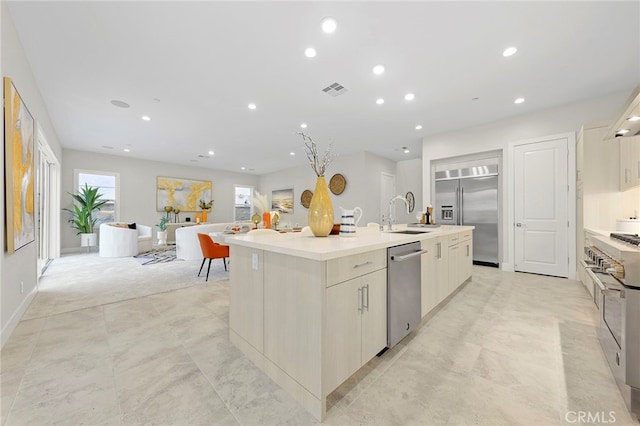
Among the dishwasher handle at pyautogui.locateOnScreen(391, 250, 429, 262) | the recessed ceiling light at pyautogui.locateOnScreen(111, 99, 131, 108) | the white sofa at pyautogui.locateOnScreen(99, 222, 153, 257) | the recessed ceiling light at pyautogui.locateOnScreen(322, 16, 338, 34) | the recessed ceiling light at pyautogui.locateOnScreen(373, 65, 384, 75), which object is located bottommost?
the white sofa at pyautogui.locateOnScreen(99, 222, 153, 257)

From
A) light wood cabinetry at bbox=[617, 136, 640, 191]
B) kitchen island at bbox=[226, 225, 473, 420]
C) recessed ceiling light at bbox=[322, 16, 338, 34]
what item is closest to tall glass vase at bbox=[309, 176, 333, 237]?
kitchen island at bbox=[226, 225, 473, 420]

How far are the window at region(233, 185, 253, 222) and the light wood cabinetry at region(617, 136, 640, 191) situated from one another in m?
10.0

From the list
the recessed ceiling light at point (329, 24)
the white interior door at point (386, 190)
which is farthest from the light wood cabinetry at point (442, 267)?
the white interior door at point (386, 190)

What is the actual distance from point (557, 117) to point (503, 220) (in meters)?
1.87

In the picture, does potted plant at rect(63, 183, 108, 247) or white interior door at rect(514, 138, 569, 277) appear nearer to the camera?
white interior door at rect(514, 138, 569, 277)

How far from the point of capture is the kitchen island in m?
1.25

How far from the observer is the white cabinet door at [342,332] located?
1270 millimetres

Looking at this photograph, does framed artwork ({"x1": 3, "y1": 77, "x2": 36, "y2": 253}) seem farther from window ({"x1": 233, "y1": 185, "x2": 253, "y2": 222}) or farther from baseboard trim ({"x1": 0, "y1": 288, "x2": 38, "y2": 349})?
window ({"x1": 233, "y1": 185, "x2": 253, "y2": 222})

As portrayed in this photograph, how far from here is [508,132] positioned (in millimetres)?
4496

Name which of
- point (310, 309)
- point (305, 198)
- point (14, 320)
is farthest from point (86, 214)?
point (310, 309)

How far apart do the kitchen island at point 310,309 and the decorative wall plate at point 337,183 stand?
5.49 m

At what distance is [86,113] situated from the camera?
4.32 meters

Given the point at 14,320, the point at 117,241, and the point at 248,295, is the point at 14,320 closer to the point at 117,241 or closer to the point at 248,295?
the point at 248,295

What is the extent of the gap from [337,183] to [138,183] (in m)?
6.29
